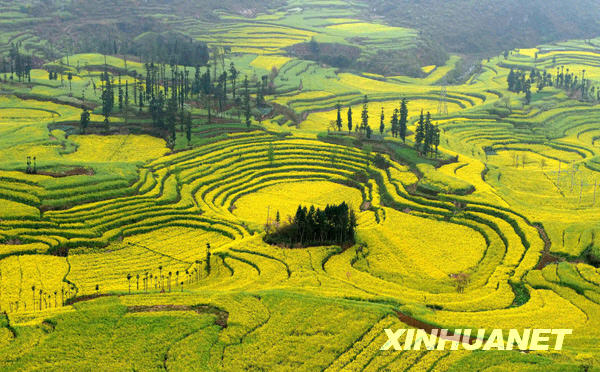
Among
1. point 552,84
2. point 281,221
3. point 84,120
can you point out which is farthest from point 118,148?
point 552,84

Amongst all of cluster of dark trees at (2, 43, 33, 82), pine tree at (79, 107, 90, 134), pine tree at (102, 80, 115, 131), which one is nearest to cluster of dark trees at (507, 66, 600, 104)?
pine tree at (102, 80, 115, 131)

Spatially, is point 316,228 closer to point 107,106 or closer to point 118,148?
point 118,148

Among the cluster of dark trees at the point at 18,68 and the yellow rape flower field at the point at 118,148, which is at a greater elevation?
the cluster of dark trees at the point at 18,68

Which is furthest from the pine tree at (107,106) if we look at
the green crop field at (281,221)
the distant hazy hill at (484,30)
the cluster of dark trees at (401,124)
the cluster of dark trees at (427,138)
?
the distant hazy hill at (484,30)

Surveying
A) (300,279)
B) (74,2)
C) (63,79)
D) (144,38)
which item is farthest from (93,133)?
(74,2)

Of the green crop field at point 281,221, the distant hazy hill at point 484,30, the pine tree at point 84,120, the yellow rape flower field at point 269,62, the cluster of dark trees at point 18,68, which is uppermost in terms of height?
the distant hazy hill at point 484,30

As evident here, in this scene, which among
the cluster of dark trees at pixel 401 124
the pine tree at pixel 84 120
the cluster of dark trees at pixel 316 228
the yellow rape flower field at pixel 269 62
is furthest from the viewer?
the yellow rape flower field at pixel 269 62

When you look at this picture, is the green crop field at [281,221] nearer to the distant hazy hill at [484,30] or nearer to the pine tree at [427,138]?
the pine tree at [427,138]
